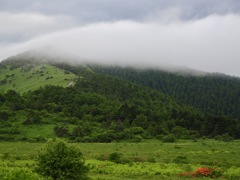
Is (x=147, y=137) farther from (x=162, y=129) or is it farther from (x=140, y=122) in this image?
(x=140, y=122)

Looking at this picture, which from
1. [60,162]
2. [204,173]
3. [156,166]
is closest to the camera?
[60,162]

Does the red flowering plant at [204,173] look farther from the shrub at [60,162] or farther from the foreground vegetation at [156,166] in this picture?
the shrub at [60,162]

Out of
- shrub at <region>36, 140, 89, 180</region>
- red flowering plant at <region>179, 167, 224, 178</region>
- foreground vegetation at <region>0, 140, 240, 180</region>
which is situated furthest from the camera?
foreground vegetation at <region>0, 140, 240, 180</region>

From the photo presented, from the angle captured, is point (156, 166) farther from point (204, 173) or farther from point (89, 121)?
point (89, 121)

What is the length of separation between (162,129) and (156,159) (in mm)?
62629

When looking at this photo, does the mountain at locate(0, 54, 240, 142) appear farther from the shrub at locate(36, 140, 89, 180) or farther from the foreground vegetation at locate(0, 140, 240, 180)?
the shrub at locate(36, 140, 89, 180)

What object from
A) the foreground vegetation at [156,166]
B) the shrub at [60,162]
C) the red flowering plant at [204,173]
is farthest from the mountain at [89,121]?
the shrub at [60,162]

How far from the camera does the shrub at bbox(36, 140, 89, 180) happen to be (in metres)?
31.7

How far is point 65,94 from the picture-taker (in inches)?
6747

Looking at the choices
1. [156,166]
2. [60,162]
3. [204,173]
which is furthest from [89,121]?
[60,162]

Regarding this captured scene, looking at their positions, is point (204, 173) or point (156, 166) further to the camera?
point (156, 166)

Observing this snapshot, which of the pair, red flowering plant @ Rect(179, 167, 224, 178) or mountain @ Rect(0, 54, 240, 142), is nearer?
red flowering plant @ Rect(179, 167, 224, 178)

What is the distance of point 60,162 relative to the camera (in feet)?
104

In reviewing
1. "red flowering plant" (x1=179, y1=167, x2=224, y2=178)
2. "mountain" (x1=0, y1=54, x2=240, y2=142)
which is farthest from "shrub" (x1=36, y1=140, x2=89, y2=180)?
"mountain" (x1=0, y1=54, x2=240, y2=142)
